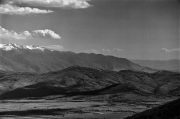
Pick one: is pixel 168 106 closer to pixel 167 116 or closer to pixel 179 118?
pixel 167 116

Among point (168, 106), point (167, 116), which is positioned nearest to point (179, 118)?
point (167, 116)

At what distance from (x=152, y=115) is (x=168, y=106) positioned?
9252mm

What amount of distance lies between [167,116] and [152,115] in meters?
6.85

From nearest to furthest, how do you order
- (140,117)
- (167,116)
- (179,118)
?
(179,118) < (167,116) < (140,117)

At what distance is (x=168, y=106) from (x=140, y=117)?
10772 millimetres

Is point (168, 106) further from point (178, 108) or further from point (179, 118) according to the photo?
point (179, 118)

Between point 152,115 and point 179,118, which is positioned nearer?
point 179,118

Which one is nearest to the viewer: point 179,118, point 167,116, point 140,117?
point 179,118

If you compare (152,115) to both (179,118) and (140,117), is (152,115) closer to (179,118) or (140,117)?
(140,117)

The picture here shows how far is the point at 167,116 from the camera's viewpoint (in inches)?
5172

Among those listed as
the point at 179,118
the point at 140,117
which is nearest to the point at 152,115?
the point at 140,117

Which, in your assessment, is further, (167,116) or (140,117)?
(140,117)

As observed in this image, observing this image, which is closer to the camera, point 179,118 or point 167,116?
point 179,118

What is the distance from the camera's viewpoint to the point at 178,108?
13638 centimetres
